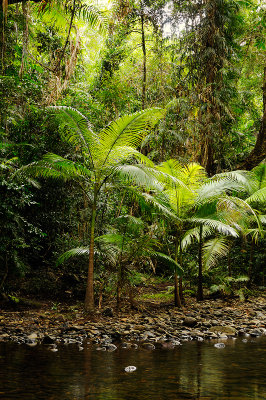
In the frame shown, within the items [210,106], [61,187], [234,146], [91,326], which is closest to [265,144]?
[234,146]

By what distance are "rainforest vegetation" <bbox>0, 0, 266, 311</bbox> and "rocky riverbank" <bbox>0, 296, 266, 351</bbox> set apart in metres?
0.50

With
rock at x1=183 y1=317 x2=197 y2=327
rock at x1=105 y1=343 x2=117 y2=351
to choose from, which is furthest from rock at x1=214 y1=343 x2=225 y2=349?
rock at x1=105 y1=343 x2=117 y2=351

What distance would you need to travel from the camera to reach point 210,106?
11.1 metres

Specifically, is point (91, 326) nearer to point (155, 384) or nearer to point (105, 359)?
point (105, 359)

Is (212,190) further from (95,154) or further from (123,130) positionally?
(95,154)

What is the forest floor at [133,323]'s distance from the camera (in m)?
5.08

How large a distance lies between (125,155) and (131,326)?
283cm

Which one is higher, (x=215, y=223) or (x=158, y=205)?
(x=158, y=205)

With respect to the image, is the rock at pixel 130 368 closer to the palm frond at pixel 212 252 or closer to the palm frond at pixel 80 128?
the palm frond at pixel 80 128

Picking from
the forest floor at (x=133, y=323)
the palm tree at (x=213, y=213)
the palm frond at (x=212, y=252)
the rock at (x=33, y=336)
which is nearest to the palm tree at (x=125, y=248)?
the forest floor at (x=133, y=323)

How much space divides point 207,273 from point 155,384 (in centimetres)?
675

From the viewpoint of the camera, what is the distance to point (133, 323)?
235 inches

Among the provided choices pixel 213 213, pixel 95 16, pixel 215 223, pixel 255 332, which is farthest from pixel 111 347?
pixel 95 16

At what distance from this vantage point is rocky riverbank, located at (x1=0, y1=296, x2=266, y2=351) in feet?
16.4
